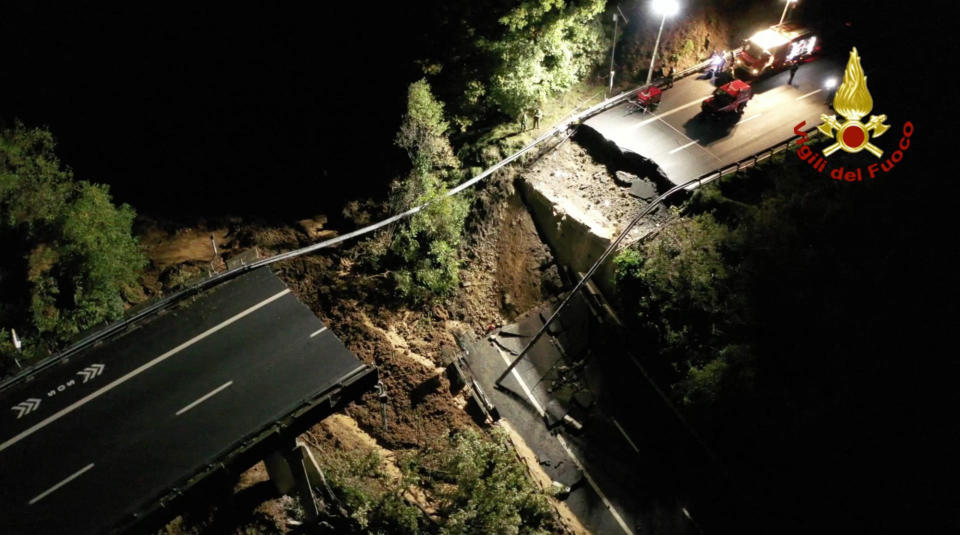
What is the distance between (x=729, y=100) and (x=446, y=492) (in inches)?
898

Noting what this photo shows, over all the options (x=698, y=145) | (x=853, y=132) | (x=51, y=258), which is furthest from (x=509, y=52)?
(x=51, y=258)

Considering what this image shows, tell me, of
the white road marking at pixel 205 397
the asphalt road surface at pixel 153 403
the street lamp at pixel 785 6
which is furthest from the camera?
the street lamp at pixel 785 6

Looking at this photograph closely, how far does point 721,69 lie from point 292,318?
27.0 meters

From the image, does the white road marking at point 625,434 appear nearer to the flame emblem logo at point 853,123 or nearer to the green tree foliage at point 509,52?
the flame emblem logo at point 853,123

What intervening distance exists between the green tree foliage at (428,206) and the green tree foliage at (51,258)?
1071 cm

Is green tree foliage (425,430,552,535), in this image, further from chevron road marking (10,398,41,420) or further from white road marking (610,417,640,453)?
chevron road marking (10,398,41,420)

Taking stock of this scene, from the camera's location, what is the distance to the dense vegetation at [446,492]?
1536cm

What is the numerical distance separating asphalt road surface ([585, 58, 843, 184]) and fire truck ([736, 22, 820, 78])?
3.13 feet

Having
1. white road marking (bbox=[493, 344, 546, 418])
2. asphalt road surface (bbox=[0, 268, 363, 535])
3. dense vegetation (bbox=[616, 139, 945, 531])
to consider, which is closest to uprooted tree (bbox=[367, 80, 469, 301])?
white road marking (bbox=[493, 344, 546, 418])

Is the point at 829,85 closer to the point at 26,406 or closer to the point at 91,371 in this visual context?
the point at 91,371

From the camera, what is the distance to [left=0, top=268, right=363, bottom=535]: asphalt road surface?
1186 cm

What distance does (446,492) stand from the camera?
56.4ft

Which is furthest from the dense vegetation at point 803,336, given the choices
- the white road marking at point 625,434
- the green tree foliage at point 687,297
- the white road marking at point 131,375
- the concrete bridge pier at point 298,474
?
the white road marking at point 131,375

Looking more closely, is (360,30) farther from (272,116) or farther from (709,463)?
(709,463)
